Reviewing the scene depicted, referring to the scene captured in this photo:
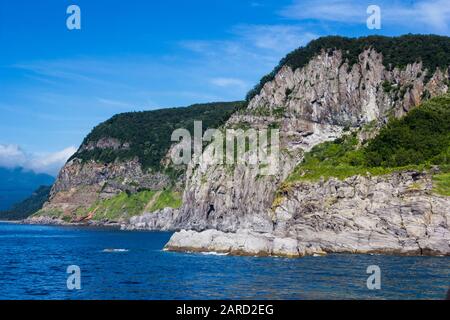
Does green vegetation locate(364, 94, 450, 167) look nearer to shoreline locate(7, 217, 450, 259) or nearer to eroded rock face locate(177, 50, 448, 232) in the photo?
shoreline locate(7, 217, 450, 259)

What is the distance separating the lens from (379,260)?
79938 mm

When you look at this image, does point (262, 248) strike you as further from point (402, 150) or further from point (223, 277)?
point (402, 150)

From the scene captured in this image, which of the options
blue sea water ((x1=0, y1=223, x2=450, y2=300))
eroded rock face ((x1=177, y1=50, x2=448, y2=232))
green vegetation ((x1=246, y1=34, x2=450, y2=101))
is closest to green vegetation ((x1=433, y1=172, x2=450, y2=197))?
blue sea water ((x1=0, y1=223, x2=450, y2=300))

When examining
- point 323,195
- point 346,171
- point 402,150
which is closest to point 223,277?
point 323,195

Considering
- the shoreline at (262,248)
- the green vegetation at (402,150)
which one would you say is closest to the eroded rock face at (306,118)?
the green vegetation at (402,150)

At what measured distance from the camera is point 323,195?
111m

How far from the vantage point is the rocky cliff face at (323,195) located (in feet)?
304

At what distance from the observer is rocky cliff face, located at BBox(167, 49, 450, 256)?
304 ft

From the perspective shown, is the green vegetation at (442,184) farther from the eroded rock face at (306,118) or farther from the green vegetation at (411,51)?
the green vegetation at (411,51)

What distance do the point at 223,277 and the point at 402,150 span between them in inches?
2599

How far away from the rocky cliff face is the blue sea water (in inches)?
316

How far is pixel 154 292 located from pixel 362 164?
7425 centimetres

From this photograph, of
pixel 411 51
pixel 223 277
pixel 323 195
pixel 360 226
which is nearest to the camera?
pixel 223 277
